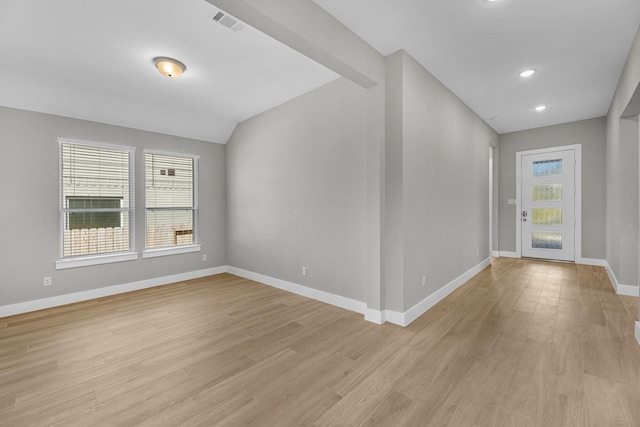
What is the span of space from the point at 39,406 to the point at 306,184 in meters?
3.17

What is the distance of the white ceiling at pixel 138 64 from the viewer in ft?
7.75

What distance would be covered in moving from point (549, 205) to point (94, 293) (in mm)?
8246

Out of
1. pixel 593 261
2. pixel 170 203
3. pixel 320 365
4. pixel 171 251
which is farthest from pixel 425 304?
pixel 593 261

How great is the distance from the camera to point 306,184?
13.2 ft

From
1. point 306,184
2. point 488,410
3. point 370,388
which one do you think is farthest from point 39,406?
point 306,184

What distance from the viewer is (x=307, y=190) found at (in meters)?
4.01

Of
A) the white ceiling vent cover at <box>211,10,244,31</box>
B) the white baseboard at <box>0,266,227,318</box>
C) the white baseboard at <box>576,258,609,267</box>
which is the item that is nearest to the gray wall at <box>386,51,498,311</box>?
the white ceiling vent cover at <box>211,10,244,31</box>

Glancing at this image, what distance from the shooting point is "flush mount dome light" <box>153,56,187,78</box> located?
3.02 m

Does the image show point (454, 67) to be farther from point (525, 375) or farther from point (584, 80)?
point (525, 375)

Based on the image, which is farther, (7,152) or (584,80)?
(584,80)

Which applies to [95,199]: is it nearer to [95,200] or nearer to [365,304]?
[95,200]

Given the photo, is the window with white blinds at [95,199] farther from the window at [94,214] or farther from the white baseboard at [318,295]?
the white baseboard at [318,295]

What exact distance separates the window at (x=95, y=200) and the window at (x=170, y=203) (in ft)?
0.92

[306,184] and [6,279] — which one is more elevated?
[306,184]
